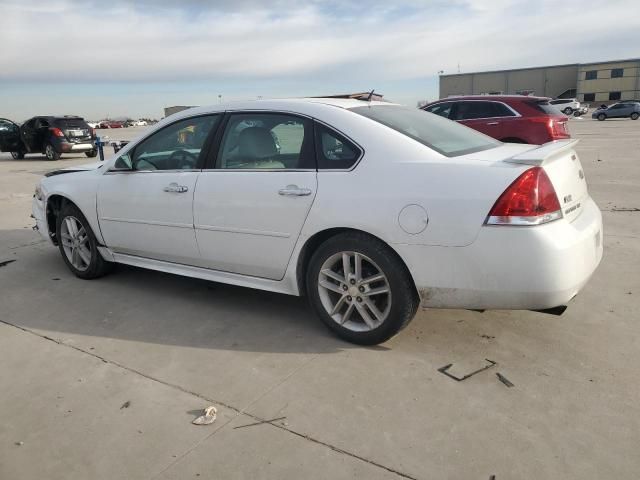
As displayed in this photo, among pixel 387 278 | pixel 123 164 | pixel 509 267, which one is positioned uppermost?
pixel 123 164

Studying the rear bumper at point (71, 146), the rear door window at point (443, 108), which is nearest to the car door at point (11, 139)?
the rear bumper at point (71, 146)

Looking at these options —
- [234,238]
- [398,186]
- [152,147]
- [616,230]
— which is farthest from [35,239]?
[616,230]

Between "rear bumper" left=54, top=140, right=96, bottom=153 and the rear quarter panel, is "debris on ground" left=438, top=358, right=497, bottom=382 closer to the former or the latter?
the rear quarter panel

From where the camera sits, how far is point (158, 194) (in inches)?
161

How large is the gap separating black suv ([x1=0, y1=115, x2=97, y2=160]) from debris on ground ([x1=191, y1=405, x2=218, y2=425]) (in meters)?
17.6

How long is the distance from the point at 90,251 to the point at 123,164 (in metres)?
0.97

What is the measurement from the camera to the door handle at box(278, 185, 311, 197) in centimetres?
335

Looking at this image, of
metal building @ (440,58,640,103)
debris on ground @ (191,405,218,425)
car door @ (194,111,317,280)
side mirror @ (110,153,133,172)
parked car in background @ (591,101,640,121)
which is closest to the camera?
debris on ground @ (191,405,218,425)

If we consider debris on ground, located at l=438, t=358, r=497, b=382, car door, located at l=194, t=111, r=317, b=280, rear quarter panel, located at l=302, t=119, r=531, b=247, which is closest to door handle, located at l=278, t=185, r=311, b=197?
car door, located at l=194, t=111, r=317, b=280

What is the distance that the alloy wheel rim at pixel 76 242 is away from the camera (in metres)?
4.87

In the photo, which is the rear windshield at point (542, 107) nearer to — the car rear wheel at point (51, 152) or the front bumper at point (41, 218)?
the front bumper at point (41, 218)

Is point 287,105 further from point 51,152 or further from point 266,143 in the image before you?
point 51,152

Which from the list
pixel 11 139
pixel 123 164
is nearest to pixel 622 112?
pixel 11 139

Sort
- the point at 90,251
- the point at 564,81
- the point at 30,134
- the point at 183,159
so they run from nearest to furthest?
1. the point at 183,159
2. the point at 90,251
3. the point at 30,134
4. the point at 564,81
